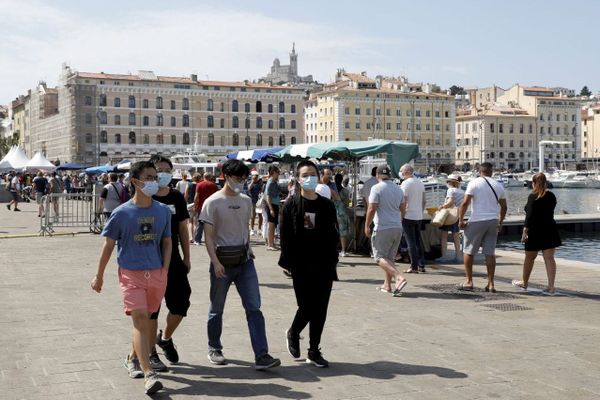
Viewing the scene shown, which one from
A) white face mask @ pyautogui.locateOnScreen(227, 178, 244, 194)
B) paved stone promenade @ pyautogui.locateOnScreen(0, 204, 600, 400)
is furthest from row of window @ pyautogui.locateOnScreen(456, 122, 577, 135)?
white face mask @ pyautogui.locateOnScreen(227, 178, 244, 194)

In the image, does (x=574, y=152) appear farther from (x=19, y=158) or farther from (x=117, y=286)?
(x=117, y=286)

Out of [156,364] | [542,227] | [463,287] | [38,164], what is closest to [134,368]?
[156,364]

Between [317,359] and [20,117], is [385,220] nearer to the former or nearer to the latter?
[317,359]

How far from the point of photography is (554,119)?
452 ft

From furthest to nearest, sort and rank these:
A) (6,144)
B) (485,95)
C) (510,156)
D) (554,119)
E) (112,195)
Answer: (485,95)
(554,119)
(510,156)
(6,144)
(112,195)

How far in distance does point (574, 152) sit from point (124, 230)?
480ft

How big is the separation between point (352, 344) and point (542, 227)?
432cm

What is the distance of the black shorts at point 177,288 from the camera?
20.0 ft

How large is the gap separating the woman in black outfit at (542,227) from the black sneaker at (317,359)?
4.91 metres

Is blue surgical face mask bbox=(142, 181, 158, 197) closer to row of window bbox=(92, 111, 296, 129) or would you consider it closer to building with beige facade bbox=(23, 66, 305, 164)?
building with beige facade bbox=(23, 66, 305, 164)

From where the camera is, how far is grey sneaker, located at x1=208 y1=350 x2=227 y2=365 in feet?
20.6

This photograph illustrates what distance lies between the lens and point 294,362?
641 centimetres

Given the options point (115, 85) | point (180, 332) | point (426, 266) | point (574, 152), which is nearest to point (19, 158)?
point (426, 266)

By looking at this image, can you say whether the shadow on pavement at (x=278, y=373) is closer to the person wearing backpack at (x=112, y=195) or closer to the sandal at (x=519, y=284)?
the sandal at (x=519, y=284)
